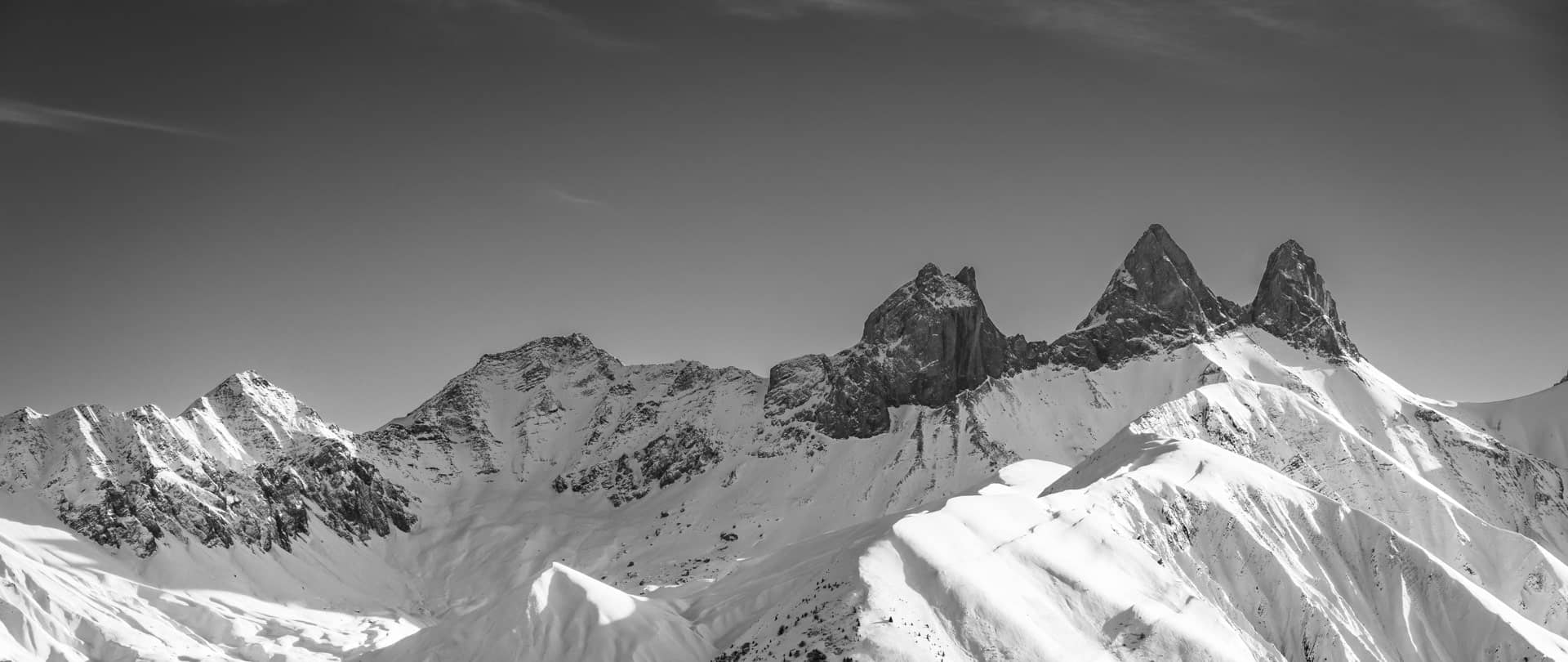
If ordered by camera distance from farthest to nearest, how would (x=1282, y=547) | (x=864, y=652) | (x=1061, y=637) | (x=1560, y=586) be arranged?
1. (x=1560, y=586)
2. (x=1282, y=547)
3. (x=1061, y=637)
4. (x=864, y=652)

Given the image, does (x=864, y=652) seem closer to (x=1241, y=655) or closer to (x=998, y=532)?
(x=998, y=532)

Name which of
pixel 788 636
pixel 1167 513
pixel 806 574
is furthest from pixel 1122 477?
pixel 788 636

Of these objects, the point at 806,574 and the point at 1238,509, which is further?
the point at 1238,509

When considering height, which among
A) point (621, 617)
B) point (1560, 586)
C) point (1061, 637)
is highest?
point (621, 617)

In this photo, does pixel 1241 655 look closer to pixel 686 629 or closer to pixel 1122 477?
pixel 1122 477

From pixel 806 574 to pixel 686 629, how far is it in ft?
48.0

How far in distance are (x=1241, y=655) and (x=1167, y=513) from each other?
1040 inches

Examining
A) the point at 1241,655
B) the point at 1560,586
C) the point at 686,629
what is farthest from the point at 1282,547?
the point at 686,629

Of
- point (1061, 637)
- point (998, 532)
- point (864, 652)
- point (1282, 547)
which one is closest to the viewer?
point (864, 652)

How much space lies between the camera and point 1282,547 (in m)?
143

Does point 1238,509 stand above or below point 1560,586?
above

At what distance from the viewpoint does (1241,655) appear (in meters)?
115

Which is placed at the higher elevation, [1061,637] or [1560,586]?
[1061,637]

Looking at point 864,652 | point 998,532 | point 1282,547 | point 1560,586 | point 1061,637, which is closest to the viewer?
point 864,652
